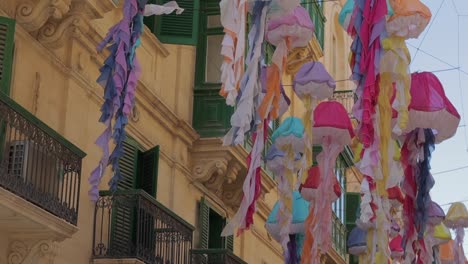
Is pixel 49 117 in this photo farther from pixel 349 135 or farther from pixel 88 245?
pixel 349 135

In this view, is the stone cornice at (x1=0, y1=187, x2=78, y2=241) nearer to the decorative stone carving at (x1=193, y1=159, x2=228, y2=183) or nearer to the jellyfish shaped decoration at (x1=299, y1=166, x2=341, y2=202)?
the jellyfish shaped decoration at (x1=299, y1=166, x2=341, y2=202)

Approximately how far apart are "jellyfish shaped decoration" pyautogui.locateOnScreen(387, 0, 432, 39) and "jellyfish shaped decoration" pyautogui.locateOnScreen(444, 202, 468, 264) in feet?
33.3

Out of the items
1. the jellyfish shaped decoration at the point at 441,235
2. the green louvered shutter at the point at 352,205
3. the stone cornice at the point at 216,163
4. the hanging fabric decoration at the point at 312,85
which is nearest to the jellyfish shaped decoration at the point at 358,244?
the jellyfish shaped decoration at the point at 441,235

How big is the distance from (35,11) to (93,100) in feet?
7.91

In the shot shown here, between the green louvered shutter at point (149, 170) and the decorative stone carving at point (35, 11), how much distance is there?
165 inches

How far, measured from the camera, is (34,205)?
13273 millimetres

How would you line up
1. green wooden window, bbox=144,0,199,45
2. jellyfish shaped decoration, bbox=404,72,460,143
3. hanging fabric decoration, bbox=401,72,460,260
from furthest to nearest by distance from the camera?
green wooden window, bbox=144,0,199,45 < hanging fabric decoration, bbox=401,72,460,260 < jellyfish shaped decoration, bbox=404,72,460,143

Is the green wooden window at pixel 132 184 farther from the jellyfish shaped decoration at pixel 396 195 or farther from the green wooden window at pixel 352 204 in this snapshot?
the green wooden window at pixel 352 204

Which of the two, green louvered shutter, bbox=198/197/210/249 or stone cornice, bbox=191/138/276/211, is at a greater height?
stone cornice, bbox=191/138/276/211

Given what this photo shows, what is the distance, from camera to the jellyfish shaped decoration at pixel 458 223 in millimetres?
23750

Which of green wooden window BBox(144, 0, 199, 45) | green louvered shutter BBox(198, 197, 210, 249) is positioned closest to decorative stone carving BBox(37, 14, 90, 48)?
green wooden window BBox(144, 0, 199, 45)

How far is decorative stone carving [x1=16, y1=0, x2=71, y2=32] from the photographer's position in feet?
47.5

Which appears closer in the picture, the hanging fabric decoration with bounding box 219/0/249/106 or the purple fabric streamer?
the hanging fabric decoration with bounding box 219/0/249/106

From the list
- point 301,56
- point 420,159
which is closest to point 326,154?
point 420,159
